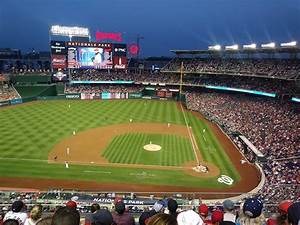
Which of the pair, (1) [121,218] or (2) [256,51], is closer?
(1) [121,218]

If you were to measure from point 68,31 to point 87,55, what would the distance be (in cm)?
994

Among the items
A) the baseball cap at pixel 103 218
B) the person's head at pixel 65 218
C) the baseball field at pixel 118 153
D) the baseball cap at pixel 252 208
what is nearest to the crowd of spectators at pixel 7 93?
the baseball field at pixel 118 153

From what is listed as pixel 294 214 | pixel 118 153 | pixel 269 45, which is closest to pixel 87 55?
pixel 269 45

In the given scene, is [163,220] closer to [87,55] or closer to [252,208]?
[252,208]

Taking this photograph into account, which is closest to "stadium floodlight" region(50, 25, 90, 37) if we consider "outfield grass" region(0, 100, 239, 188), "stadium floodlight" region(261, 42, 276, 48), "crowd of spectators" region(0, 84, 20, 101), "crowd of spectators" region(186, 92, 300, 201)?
"crowd of spectators" region(0, 84, 20, 101)

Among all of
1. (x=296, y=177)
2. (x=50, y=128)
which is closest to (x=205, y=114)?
(x=50, y=128)

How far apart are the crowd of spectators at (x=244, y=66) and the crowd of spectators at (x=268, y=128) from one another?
486 cm

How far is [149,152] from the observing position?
34406 mm

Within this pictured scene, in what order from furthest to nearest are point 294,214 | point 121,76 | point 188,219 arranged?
point 121,76 < point 294,214 < point 188,219

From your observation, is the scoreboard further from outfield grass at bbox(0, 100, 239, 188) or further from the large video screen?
outfield grass at bbox(0, 100, 239, 188)

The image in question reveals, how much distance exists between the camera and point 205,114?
55.6 m

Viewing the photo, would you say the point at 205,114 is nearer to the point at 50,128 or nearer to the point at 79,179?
the point at 50,128

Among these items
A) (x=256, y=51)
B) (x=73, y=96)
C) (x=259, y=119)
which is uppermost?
(x=256, y=51)

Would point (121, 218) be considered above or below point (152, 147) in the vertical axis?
above
